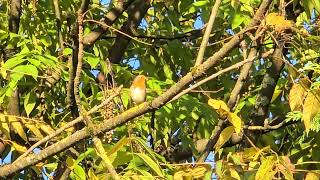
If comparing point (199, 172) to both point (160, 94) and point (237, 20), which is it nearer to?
point (160, 94)

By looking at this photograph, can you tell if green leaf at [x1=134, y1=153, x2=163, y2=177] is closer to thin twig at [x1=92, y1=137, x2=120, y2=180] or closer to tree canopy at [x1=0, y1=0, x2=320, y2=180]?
tree canopy at [x1=0, y1=0, x2=320, y2=180]

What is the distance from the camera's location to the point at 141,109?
2.19 meters

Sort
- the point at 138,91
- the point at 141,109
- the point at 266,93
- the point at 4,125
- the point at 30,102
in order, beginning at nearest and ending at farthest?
the point at 141,109 → the point at 4,125 → the point at 138,91 → the point at 30,102 → the point at 266,93

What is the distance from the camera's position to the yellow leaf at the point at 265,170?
2305 mm

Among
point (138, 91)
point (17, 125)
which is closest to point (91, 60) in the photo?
point (138, 91)

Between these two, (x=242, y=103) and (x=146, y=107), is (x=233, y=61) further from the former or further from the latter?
(x=146, y=107)

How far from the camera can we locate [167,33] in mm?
4855

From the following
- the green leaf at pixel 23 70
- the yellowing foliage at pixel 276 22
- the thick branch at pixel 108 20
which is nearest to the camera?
the yellowing foliage at pixel 276 22

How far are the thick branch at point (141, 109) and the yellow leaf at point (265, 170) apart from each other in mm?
432

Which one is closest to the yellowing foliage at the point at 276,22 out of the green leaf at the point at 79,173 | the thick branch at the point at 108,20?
the green leaf at the point at 79,173

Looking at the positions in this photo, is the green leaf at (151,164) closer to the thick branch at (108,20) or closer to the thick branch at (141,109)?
the thick branch at (141,109)

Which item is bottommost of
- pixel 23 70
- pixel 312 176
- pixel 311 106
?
pixel 312 176

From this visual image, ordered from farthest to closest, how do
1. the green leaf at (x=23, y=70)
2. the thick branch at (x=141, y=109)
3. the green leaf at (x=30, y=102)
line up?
the green leaf at (x=30, y=102) < the green leaf at (x=23, y=70) < the thick branch at (x=141, y=109)

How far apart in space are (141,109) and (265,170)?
1.60 feet
